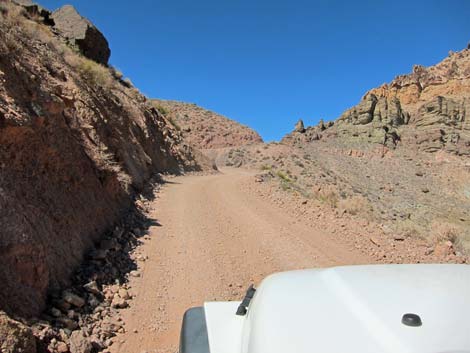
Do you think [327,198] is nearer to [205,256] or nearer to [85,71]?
[205,256]

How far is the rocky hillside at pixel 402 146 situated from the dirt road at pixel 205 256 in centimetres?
1942

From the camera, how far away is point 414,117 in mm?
66500

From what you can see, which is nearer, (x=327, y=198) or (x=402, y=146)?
(x=327, y=198)

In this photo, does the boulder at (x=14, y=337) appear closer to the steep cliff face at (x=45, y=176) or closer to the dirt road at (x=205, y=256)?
the steep cliff face at (x=45, y=176)

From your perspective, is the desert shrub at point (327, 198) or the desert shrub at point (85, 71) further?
the desert shrub at point (85, 71)

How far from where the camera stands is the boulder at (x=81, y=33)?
19.1 m

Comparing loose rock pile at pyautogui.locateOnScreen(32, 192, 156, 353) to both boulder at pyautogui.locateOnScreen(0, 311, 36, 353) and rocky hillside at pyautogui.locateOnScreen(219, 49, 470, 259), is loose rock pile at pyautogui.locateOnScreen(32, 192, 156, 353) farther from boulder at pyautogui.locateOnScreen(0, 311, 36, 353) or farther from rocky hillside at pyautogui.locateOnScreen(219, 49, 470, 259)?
rocky hillside at pyautogui.locateOnScreen(219, 49, 470, 259)

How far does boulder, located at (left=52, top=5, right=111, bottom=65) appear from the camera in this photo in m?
19.1

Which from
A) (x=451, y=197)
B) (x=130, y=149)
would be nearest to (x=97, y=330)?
(x=130, y=149)

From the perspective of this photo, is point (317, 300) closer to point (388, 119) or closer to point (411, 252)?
point (411, 252)

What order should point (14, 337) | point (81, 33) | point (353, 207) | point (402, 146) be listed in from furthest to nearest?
point (402, 146)
point (81, 33)
point (353, 207)
point (14, 337)

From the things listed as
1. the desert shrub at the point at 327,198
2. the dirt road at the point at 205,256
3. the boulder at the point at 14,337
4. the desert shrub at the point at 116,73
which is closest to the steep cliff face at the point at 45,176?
the boulder at the point at 14,337

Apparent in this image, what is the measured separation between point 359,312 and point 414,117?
7278cm

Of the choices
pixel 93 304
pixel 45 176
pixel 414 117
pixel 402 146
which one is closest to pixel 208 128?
pixel 402 146
